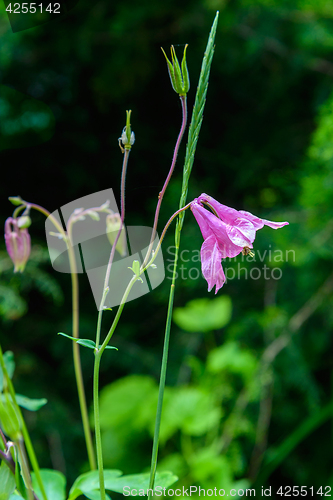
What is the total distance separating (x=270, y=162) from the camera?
127 cm

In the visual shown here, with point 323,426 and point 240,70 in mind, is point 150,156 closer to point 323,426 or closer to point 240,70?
point 240,70

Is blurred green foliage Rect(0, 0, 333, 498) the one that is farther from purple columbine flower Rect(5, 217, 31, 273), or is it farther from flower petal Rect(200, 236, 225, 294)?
flower petal Rect(200, 236, 225, 294)

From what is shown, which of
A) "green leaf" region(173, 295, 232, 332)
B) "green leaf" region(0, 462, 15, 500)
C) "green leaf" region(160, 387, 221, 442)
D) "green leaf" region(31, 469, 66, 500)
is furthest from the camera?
"green leaf" region(173, 295, 232, 332)

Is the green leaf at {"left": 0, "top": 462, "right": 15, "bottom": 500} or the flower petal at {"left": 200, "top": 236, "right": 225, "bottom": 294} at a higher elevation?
the flower petal at {"left": 200, "top": 236, "right": 225, "bottom": 294}

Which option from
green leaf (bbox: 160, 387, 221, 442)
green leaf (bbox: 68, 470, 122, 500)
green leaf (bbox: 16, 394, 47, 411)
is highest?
green leaf (bbox: 16, 394, 47, 411)

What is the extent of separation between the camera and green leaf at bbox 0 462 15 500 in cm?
22

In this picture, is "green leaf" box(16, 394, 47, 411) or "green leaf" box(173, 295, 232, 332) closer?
"green leaf" box(16, 394, 47, 411)

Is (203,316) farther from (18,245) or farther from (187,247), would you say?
(18,245)

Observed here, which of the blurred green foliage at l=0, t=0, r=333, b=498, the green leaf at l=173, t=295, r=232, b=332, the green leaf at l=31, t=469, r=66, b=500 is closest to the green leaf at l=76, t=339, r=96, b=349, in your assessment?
the green leaf at l=31, t=469, r=66, b=500

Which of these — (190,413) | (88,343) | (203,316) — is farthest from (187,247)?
(88,343)

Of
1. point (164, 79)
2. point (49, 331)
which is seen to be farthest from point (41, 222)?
point (164, 79)

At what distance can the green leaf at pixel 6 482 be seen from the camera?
0.71 feet

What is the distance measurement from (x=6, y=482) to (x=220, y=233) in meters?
0.18

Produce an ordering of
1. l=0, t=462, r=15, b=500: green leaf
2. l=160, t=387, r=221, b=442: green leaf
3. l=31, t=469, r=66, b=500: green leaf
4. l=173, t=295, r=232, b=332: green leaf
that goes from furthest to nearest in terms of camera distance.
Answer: l=173, t=295, r=232, b=332: green leaf < l=160, t=387, r=221, b=442: green leaf < l=31, t=469, r=66, b=500: green leaf < l=0, t=462, r=15, b=500: green leaf
